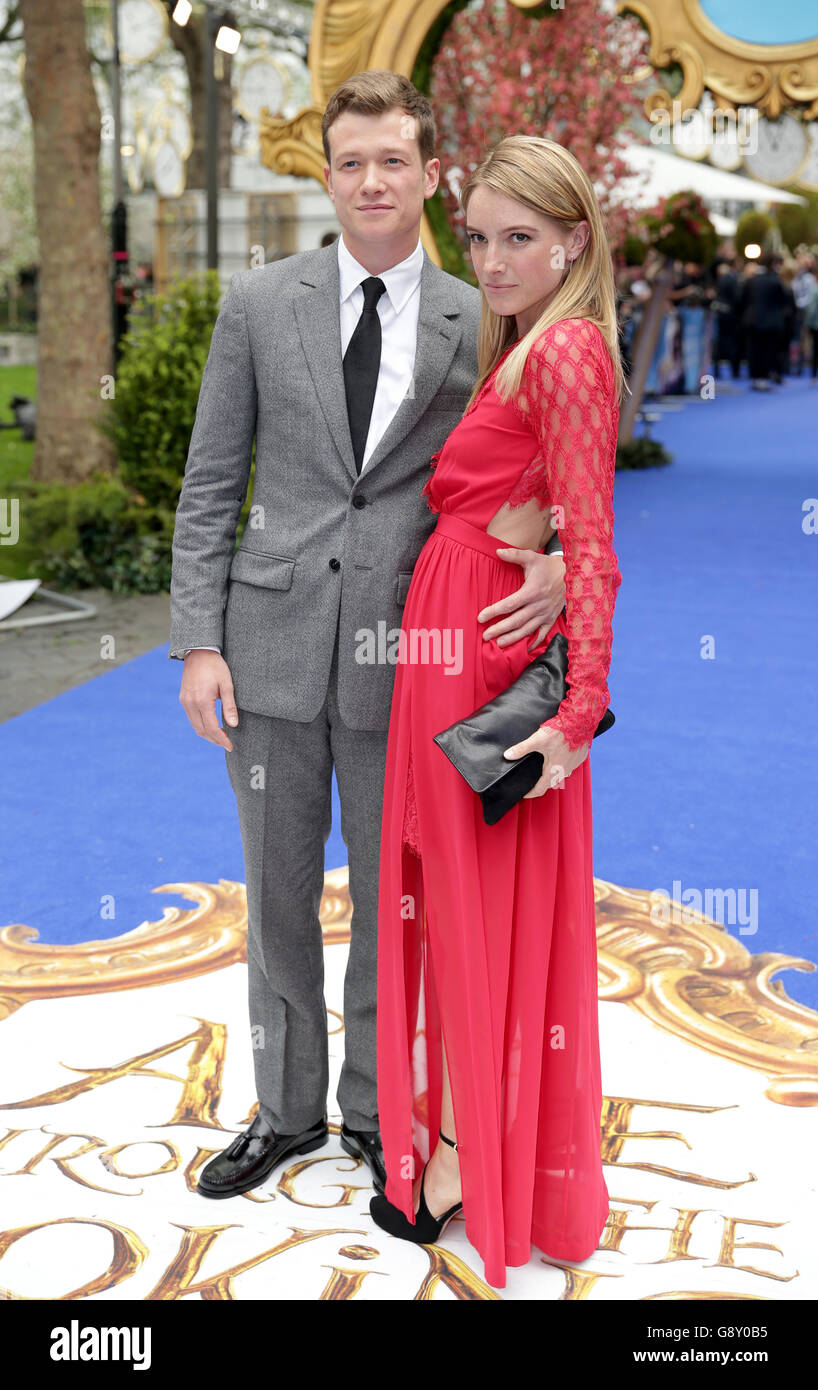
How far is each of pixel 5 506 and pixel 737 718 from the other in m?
6.55

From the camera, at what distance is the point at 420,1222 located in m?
2.68

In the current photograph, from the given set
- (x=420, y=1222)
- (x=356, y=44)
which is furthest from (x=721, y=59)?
(x=420, y=1222)

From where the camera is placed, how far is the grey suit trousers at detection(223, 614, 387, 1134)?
107 inches

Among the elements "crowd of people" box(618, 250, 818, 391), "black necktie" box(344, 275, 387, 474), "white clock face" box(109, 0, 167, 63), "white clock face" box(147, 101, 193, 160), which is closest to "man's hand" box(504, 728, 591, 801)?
"black necktie" box(344, 275, 387, 474)

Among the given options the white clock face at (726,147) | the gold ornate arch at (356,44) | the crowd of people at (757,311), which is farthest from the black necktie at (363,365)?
the crowd of people at (757,311)

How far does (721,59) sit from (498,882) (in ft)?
27.3

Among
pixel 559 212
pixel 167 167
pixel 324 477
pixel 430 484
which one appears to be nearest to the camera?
pixel 559 212

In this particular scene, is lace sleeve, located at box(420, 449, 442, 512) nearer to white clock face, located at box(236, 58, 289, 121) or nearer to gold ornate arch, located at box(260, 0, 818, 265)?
gold ornate arch, located at box(260, 0, 818, 265)

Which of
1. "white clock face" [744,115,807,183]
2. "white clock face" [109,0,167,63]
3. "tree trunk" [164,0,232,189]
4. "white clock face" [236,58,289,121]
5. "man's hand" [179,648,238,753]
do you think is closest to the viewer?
"man's hand" [179,648,238,753]

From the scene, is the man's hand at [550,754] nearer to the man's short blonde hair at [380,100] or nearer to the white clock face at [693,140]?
the man's short blonde hair at [380,100]

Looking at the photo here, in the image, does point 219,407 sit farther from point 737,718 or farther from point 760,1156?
point 737,718

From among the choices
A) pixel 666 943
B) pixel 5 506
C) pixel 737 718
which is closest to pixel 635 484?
pixel 5 506

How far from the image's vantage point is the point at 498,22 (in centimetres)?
1281

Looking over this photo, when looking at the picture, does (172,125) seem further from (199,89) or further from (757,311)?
(757,311)
